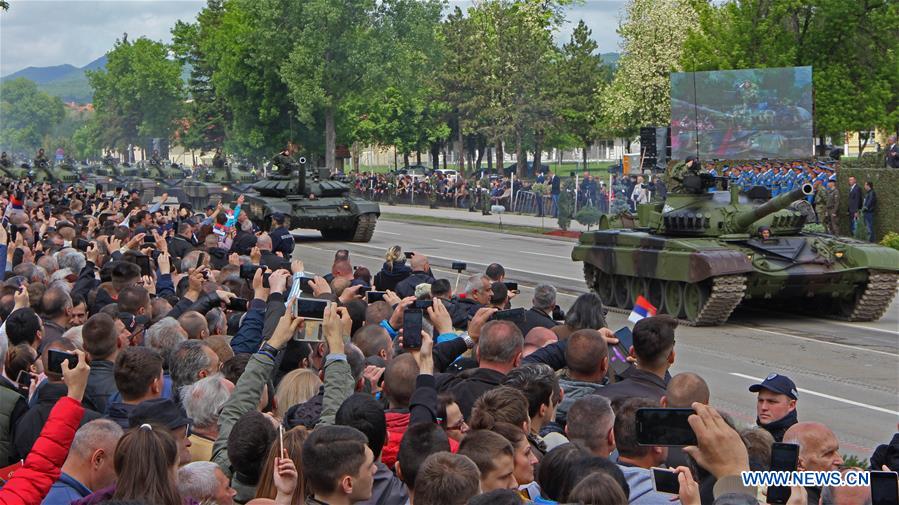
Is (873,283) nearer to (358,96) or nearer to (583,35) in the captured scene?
(358,96)

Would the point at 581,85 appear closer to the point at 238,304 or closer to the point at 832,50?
the point at 832,50

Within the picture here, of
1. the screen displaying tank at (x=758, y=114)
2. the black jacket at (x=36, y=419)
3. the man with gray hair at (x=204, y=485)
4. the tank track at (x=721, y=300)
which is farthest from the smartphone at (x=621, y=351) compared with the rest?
the screen displaying tank at (x=758, y=114)

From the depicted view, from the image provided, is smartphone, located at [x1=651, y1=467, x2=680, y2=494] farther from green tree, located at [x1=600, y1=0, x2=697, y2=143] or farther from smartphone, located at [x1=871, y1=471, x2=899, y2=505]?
green tree, located at [x1=600, y1=0, x2=697, y2=143]

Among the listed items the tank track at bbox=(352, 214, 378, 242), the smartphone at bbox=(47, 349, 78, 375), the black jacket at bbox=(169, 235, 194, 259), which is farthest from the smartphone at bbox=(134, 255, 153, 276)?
the tank track at bbox=(352, 214, 378, 242)

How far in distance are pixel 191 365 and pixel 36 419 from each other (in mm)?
962

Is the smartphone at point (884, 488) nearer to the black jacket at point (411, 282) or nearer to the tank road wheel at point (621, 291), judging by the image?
the black jacket at point (411, 282)

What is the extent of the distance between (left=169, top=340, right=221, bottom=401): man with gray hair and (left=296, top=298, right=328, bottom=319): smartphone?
105cm

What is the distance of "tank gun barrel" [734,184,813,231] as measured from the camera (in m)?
20.2

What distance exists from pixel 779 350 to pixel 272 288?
10.9 metres

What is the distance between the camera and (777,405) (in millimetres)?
8438

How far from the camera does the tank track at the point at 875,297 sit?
2086 cm

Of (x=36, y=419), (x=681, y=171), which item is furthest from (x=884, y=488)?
(x=681, y=171)

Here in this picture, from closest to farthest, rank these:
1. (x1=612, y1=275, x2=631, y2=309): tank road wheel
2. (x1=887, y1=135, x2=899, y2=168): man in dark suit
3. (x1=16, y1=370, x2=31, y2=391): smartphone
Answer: (x1=16, y1=370, x2=31, y2=391): smartphone, (x1=612, y1=275, x2=631, y2=309): tank road wheel, (x1=887, y1=135, x2=899, y2=168): man in dark suit

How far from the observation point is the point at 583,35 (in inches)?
3063
